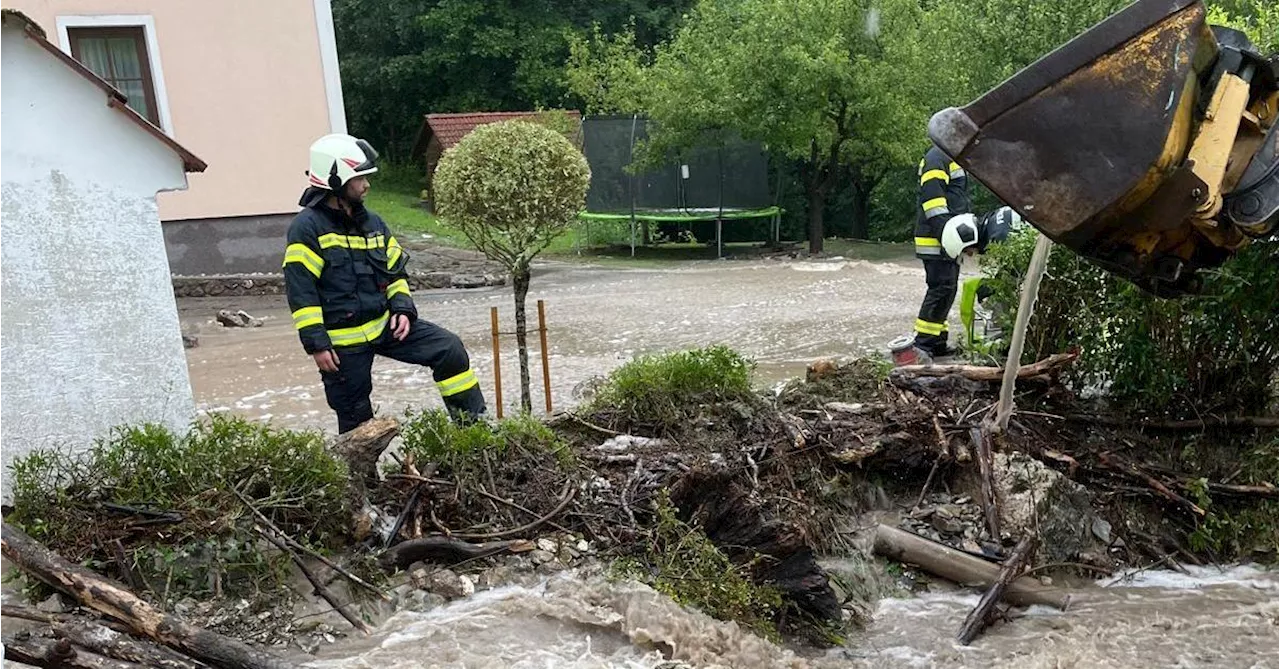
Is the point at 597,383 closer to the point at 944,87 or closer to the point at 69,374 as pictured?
the point at 69,374

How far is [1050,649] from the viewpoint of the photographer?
386 centimetres

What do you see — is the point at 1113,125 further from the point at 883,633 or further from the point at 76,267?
the point at 76,267

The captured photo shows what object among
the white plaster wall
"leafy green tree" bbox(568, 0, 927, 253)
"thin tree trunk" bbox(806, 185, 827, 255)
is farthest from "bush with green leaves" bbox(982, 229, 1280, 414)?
"thin tree trunk" bbox(806, 185, 827, 255)

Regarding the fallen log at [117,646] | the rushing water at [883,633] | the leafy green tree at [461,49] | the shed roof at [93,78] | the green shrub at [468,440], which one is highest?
the leafy green tree at [461,49]

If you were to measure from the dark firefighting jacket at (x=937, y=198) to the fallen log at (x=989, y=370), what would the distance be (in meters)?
2.23

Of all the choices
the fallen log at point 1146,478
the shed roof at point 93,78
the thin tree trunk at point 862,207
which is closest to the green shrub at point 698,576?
the fallen log at point 1146,478

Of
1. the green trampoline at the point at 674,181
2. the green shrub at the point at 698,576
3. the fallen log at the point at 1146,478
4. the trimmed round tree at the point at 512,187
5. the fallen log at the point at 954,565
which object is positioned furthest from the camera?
the green trampoline at the point at 674,181

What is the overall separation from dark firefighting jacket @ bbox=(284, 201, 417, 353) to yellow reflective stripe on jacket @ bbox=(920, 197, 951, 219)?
4.14m

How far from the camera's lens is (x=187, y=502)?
375 cm

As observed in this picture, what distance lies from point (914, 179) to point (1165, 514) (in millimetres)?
18716

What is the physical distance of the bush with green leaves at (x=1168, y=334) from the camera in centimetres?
443

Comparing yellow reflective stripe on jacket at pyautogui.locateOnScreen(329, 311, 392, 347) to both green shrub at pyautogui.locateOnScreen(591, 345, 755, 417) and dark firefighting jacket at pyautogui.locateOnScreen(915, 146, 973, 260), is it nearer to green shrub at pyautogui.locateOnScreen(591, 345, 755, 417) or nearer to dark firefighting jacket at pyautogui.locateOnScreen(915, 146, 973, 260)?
green shrub at pyautogui.locateOnScreen(591, 345, 755, 417)

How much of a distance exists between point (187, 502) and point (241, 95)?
37.3ft

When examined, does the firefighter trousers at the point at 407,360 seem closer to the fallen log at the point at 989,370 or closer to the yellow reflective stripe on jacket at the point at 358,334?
the yellow reflective stripe on jacket at the point at 358,334
